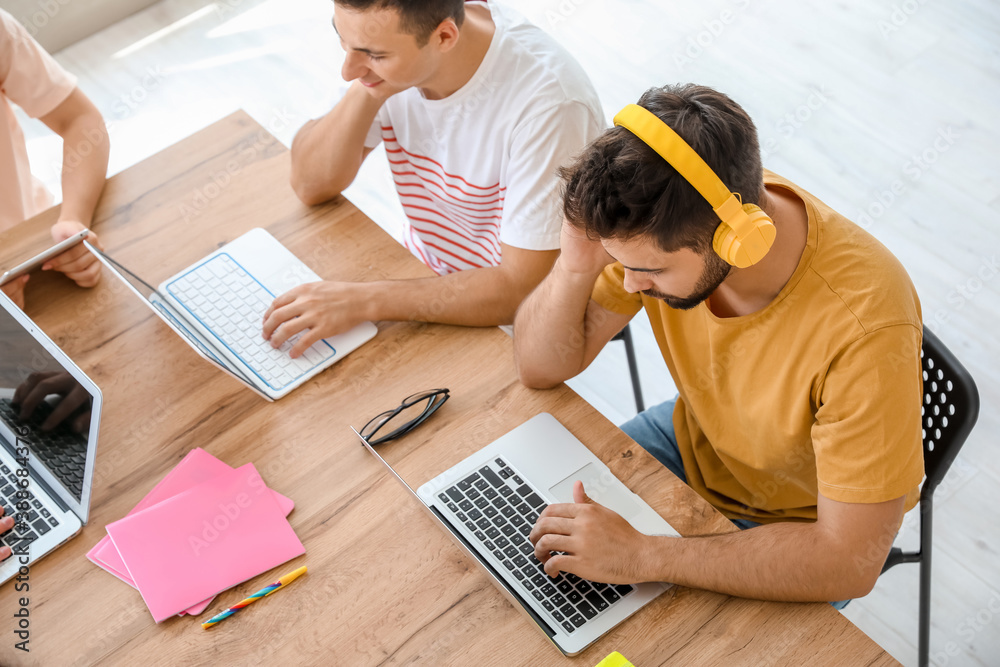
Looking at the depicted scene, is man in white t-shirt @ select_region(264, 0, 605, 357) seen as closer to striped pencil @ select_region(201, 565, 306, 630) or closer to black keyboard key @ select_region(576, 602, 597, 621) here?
striped pencil @ select_region(201, 565, 306, 630)

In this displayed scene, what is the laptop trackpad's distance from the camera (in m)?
1.23

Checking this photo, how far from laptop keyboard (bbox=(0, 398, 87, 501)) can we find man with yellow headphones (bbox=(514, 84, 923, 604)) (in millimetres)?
677

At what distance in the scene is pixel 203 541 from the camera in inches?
48.9

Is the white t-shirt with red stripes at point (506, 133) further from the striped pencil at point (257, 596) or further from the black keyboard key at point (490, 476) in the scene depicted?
the striped pencil at point (257, 596)

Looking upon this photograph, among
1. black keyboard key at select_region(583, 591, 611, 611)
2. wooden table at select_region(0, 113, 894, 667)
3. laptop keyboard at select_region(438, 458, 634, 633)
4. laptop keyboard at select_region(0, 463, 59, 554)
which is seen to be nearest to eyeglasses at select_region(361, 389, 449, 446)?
wooden table at select_region(0, 113, 894, 667)

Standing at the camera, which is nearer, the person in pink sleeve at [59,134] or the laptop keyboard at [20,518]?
the laptop keyboard at [20,518]

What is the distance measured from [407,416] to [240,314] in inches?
15.3

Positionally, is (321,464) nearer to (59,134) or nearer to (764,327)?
(764,327)

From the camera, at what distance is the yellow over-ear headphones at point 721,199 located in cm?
104

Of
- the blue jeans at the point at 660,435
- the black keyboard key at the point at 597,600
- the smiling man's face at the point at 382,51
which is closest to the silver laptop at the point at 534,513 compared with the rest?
the black keyboard key at the point at 597,600

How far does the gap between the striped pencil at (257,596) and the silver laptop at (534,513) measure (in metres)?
0.20

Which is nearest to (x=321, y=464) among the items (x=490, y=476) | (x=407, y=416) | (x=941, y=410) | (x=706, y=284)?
(x=407, y=416)

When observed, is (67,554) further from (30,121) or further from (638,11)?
(638,11)

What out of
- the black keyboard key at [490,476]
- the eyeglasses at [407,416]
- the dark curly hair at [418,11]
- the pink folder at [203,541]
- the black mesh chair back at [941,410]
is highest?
the dark curly hair at [418,11]
